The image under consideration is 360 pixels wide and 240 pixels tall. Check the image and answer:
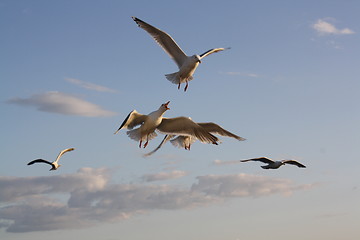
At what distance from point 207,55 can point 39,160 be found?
11719 millimetres

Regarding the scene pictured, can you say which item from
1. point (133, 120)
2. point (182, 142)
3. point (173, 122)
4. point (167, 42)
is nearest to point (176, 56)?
point (167, 42)

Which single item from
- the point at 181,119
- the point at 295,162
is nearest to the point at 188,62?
the point at 181,119

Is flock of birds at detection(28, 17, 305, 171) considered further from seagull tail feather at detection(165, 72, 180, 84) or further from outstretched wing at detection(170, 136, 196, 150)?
outstretched wing at detection(170, 136, 196, 150)

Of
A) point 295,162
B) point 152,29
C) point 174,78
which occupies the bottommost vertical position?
point 295,162

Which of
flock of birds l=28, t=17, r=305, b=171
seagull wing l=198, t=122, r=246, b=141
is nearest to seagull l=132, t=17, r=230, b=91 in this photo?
flock of birds l=28, t=17, r=305, b=171

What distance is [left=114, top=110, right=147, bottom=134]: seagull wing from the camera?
29.3 m

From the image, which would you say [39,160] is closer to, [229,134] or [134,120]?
[134,120]

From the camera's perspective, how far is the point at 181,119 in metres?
31.2

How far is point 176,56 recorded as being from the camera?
32.9 m

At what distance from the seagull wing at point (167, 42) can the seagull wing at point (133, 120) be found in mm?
4280

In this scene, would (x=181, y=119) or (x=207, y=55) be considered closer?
(x=181, y=119)

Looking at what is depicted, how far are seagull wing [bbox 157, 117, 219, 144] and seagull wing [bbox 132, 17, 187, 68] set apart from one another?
3445mm

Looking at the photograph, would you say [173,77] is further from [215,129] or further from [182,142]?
[182,142]

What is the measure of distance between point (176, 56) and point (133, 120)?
5.04 m
